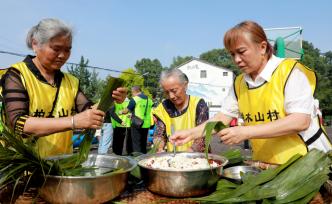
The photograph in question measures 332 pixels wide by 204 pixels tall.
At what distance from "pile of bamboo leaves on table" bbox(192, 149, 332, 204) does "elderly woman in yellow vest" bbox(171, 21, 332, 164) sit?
320 millimetres

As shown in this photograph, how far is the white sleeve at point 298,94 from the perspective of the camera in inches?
88.8

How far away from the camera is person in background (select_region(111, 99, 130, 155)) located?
27.8 feet

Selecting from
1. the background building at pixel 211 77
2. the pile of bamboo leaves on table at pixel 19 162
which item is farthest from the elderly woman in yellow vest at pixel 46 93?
the background building at pixel 211 77

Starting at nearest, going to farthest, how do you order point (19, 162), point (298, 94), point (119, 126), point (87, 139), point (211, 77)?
point (19, 162) → point (87, 139) → point (298, 94) → point (119, 126) → point (211, 77)

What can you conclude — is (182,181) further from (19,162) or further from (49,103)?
(49,103)

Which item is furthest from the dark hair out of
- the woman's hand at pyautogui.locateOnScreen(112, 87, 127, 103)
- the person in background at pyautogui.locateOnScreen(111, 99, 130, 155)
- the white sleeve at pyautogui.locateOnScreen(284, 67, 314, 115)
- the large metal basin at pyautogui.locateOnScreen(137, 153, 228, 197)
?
the person in background at pyautogui.locateOnScreen(111, 99, 130, 155)

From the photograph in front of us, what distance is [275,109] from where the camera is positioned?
238cm

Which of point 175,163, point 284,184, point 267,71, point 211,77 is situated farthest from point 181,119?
point 211,77

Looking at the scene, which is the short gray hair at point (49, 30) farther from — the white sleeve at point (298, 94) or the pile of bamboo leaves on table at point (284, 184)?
the white sleeve at point (298, 94)

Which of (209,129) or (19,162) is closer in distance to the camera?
(19,162)

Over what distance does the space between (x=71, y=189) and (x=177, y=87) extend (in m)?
2.26

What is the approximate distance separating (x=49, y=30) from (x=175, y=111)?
1.82 metres

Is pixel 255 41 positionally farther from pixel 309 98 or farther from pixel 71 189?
pixel 71 189

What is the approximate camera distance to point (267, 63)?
2502 mm
